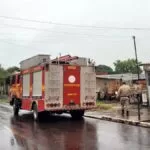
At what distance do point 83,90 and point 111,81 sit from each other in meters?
27.7

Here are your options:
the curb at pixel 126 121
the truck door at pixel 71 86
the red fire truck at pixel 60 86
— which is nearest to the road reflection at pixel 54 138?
the curb at pixel 126 121

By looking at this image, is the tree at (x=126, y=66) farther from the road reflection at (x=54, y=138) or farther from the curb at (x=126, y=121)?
the road reflection at (x=54, y=138)

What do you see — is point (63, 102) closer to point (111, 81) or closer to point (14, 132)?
point (14, 132)

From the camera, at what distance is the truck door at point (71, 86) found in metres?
19.5

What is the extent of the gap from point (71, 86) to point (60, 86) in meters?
0.65

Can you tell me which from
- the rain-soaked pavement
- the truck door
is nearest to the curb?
the rain-soaked pavement

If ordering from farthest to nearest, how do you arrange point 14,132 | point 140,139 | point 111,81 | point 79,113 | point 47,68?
point 111,81 < point 79,113 < point 47,68 < point 14,132 < point 140,139

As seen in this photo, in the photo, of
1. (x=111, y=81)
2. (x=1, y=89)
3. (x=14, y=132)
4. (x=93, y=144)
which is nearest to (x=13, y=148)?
(x=93, y=144)

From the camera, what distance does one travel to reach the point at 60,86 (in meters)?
19.5

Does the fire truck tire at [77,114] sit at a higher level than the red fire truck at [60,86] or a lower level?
lower

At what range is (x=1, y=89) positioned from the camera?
74.2 meters

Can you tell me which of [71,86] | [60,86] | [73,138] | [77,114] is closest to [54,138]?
[73,138]

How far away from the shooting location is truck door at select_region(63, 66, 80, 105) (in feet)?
64.1

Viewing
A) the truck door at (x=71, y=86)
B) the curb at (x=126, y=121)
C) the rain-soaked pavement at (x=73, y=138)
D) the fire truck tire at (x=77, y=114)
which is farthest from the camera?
the fire truck tire at (x=77, y=114)
